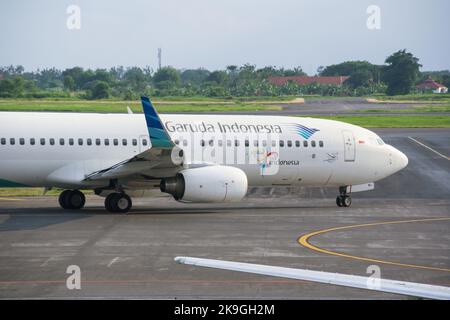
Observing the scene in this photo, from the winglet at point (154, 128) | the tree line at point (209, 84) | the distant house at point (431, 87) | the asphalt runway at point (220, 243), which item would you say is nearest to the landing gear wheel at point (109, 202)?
the asphalt runway at point (220, 243)

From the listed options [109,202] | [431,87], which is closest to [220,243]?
[109,202]

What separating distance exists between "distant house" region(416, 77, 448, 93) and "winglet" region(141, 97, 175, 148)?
15751cm

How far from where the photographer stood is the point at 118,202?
103 feet

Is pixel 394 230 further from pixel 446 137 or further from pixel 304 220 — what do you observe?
pixel 446 137

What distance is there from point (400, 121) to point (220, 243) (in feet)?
193

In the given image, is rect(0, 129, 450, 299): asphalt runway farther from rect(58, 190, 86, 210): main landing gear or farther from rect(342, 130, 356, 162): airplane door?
rect(342, 130, 356, 162): airplane door

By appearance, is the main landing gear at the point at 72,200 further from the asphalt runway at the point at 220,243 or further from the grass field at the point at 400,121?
the grass field at the point at 400,121

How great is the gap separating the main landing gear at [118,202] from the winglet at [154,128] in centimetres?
375

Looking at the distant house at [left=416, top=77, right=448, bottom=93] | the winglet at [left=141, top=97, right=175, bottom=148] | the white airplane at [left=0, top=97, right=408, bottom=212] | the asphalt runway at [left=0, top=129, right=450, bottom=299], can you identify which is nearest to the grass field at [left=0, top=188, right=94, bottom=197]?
the asphalt runway at [left=0, top=129, right=450, bottom=299]

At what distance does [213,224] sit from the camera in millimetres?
29297

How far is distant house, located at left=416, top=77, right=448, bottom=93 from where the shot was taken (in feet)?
593

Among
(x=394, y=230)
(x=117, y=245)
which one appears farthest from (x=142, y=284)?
(x=394, y=230)

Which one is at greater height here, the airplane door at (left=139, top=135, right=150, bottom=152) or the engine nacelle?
the airplane door at (left=139, top=135, right=150, bottom=152)

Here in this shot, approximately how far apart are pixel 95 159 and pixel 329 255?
1161 cm
